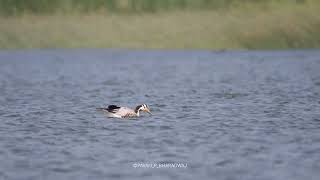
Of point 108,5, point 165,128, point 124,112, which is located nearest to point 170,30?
point 108,5

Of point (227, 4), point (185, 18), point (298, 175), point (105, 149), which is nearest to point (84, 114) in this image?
point (105, 149)

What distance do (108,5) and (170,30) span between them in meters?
17.2

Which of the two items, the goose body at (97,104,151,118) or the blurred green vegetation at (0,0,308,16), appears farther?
the blurred green vegetation at (0,0,308,16)

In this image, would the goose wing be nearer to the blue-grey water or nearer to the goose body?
the goose body

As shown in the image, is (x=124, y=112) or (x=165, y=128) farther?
(x=124, y=112)

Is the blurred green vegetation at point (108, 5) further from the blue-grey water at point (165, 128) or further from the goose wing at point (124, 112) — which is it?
the goose wing at point (124, 112)

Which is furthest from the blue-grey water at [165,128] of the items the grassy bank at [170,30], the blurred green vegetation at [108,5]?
the blurred green vegetation at [108,5]

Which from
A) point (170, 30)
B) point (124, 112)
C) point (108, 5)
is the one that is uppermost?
point (124, 112)

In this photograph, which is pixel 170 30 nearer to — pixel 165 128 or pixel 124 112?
pixel 124 112

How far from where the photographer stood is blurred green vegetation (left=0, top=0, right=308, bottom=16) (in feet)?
393

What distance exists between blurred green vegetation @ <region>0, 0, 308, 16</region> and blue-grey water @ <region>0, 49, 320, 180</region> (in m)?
55.9

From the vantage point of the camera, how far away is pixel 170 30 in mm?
108750

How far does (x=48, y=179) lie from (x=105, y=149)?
4.47 meters

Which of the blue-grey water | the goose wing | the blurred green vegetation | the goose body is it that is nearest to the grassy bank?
the blurred green vegetation
